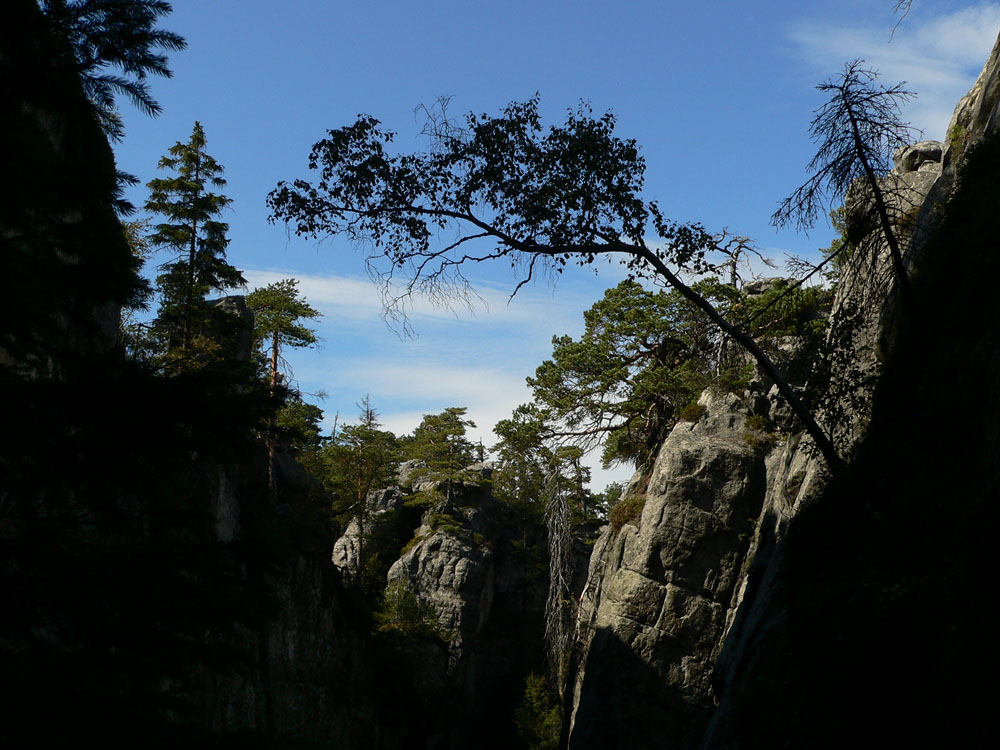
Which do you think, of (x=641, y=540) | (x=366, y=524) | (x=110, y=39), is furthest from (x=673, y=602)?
(x=110, y=39)

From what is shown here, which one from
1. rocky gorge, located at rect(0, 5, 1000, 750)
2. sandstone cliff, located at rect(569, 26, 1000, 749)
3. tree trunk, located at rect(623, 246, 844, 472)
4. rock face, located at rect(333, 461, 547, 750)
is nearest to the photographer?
rocky gorge, located at rect(0, 5, 1000, 750)

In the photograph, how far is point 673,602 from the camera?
2483 cm

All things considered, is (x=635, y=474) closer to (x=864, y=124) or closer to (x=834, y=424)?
(x=834, y=424)

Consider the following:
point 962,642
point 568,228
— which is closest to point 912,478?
point 962,642

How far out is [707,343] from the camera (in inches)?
635

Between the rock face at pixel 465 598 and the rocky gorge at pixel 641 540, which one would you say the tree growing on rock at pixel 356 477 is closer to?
the rock face at pixel 465 598

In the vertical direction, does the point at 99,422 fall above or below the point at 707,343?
below

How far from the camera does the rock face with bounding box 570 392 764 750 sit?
2414 centimetres

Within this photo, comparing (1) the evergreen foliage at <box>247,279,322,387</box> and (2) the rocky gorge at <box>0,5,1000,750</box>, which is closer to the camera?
(2) the rocky gorge at <box>0,5,1000,750</box>

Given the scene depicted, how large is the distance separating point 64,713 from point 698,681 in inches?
903

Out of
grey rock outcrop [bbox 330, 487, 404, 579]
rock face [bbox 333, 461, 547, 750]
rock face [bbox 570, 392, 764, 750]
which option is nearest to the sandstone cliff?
rock face [bbox 570, 392, 764, 750]

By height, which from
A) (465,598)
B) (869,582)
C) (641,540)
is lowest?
(465,598)

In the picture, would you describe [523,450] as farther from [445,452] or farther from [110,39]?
[110,39]

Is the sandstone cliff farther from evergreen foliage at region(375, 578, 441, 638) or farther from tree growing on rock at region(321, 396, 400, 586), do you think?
tree growing on rock at region(321, 396, 400, 586)
